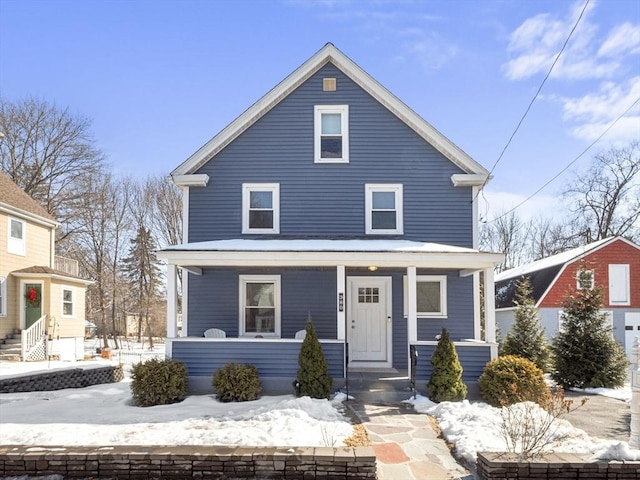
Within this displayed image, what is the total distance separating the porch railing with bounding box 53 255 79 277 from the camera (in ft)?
70.6

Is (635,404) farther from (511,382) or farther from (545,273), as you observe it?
(545,273)

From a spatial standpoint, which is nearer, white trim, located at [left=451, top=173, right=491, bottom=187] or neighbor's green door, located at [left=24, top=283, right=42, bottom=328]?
white trim, located at [left=451, top=173, right=491, bottom=187]

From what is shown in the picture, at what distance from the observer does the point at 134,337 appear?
149 feet

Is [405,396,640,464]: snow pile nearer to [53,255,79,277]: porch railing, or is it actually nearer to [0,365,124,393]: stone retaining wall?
[0,365,124,393]: stone retaining wall

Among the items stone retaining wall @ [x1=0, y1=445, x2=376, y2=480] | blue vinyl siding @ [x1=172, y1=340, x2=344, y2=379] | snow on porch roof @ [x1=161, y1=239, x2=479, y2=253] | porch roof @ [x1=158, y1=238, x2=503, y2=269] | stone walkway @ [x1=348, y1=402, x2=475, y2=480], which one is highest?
snow on porch roof @ [x1=161, y1=239, x2=479, y2=253]

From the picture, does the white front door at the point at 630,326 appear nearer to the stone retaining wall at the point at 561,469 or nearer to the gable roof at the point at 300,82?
the gable roof at the point at 300,82

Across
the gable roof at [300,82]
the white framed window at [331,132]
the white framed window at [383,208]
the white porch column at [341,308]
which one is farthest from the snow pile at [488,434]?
the white framed window at [331,132]

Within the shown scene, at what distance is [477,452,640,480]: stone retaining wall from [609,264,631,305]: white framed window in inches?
673

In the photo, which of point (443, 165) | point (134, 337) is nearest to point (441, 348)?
A: point (443, 165)

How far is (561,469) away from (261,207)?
29.6 ft

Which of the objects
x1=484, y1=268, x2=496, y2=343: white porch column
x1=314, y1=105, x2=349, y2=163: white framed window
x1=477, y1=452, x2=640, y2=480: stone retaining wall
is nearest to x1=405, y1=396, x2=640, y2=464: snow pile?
x1=477, y1=452, x2=640, y2=480: stone retaining wall

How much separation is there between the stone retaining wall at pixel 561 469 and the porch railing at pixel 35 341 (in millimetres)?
16407

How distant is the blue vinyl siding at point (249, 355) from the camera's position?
9859 mm

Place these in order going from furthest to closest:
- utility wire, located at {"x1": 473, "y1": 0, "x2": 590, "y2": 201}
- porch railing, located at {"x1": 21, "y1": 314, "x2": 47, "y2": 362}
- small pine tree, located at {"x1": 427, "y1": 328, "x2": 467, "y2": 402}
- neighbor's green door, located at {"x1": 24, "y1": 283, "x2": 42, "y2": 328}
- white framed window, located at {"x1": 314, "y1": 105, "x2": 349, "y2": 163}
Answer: neighbor's green door, located at {"x1": 24, "y1": 283, "x2": 42, "y2": 328} < porch railing, located at {"x1": 21, "y1": 314, "x2": 47, "y2": 362} < white framed window, located at {"x1": 314, "y1": 105, "x2": 349, "y2": 163} < small pine tree, located at {"x1": 427, "y1": 328, "x2": 467, "y2": 402} < utility wire, located at {"x1": 473, "y1": 0, "x2": 590, "y2": 201}
